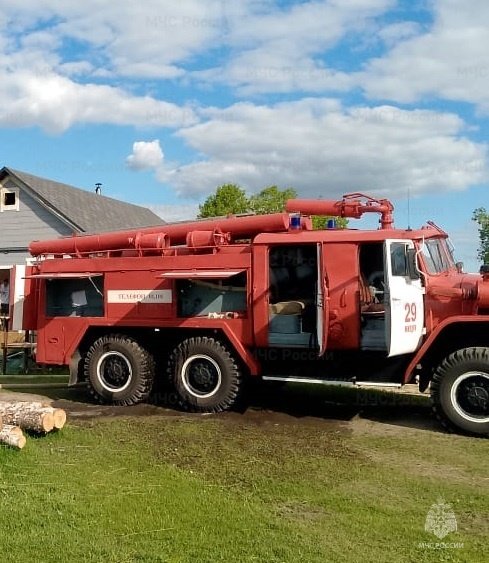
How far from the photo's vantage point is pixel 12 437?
7395 mm

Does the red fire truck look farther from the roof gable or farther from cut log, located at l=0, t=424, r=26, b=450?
the roof gable

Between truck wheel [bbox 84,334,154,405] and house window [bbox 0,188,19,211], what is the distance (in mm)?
12931

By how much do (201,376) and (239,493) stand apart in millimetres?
3814

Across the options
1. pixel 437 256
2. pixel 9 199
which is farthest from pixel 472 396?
pixel 9 199

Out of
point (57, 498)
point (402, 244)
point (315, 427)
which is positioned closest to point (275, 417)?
point (315, 427)

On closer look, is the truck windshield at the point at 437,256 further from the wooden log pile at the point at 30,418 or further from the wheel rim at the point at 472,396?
the wooden log pile at the point at 30,418

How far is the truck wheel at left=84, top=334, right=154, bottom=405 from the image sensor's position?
10359 mm

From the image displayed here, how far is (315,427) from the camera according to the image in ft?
29.0

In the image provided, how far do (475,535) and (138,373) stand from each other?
245 inches

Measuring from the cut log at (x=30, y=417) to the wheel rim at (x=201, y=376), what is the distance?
237cm

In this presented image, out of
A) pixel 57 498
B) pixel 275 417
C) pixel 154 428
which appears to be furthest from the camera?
pixel 275 417

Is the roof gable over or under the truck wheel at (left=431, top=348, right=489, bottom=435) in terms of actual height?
over

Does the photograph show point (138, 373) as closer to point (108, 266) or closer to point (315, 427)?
point (108, 266)

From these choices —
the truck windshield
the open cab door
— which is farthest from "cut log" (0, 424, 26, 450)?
the truck windshield
